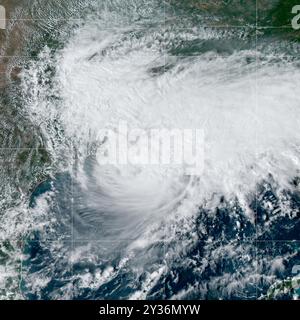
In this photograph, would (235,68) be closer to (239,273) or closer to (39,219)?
(239,273)

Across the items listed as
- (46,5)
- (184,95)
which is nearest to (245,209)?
(184,95)

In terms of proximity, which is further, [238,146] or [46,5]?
[46,5]

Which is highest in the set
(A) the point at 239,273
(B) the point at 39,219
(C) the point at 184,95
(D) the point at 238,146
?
(C) the point at 184,95

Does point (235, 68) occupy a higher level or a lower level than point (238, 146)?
higher

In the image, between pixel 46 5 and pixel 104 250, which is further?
pixel 46 5

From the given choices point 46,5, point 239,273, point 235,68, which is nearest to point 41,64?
point 46,5

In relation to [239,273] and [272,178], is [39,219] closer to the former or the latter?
[239,273]
